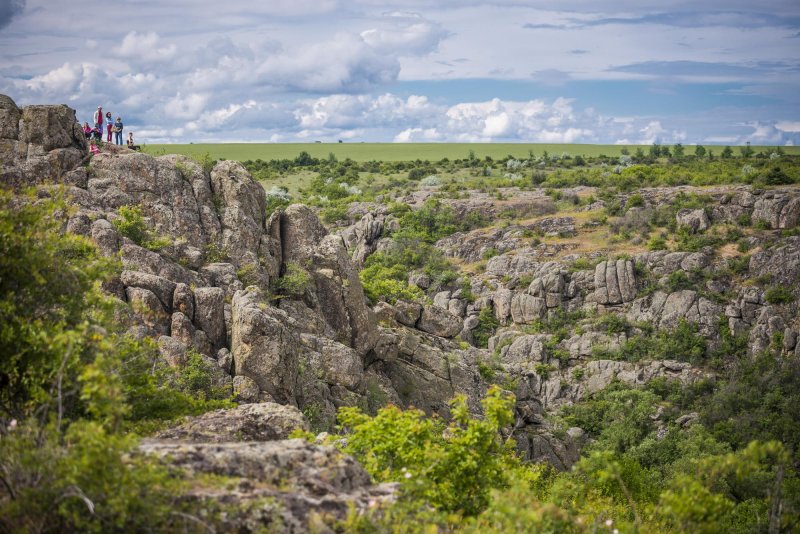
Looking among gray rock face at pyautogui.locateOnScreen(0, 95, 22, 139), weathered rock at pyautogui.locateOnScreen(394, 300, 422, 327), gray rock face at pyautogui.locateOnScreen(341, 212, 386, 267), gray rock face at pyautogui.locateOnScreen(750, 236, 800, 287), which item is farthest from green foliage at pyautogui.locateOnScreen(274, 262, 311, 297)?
gray rock face at pyautogui.locateOnScreen(341, 212, 386, 267)

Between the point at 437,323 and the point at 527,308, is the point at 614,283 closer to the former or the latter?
the point at 527,308

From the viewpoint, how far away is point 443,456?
16.5m

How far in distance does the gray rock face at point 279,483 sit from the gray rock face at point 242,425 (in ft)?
13.3

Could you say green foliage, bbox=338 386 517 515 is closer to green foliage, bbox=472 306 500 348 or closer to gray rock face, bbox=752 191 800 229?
green foliage, bbox=472 306 500 348

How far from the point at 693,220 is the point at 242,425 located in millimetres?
84201

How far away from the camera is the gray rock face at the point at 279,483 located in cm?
1238

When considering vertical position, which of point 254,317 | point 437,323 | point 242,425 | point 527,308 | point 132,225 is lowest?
point 527,308

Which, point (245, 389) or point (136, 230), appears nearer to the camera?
point (245, 389)

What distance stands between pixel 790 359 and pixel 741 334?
5930mm

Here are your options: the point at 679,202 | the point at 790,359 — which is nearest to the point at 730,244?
the point at 679,202

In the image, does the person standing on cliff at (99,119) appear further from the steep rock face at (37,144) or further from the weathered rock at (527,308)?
the weathered rock at (527,308)

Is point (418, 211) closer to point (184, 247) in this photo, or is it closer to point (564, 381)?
point (564, 381)

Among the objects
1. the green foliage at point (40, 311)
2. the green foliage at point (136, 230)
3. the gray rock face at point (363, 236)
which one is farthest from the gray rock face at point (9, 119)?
the gray rock face at point (363, 236)

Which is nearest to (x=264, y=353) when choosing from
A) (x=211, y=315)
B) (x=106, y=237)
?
Result: (x=211, y=315)
